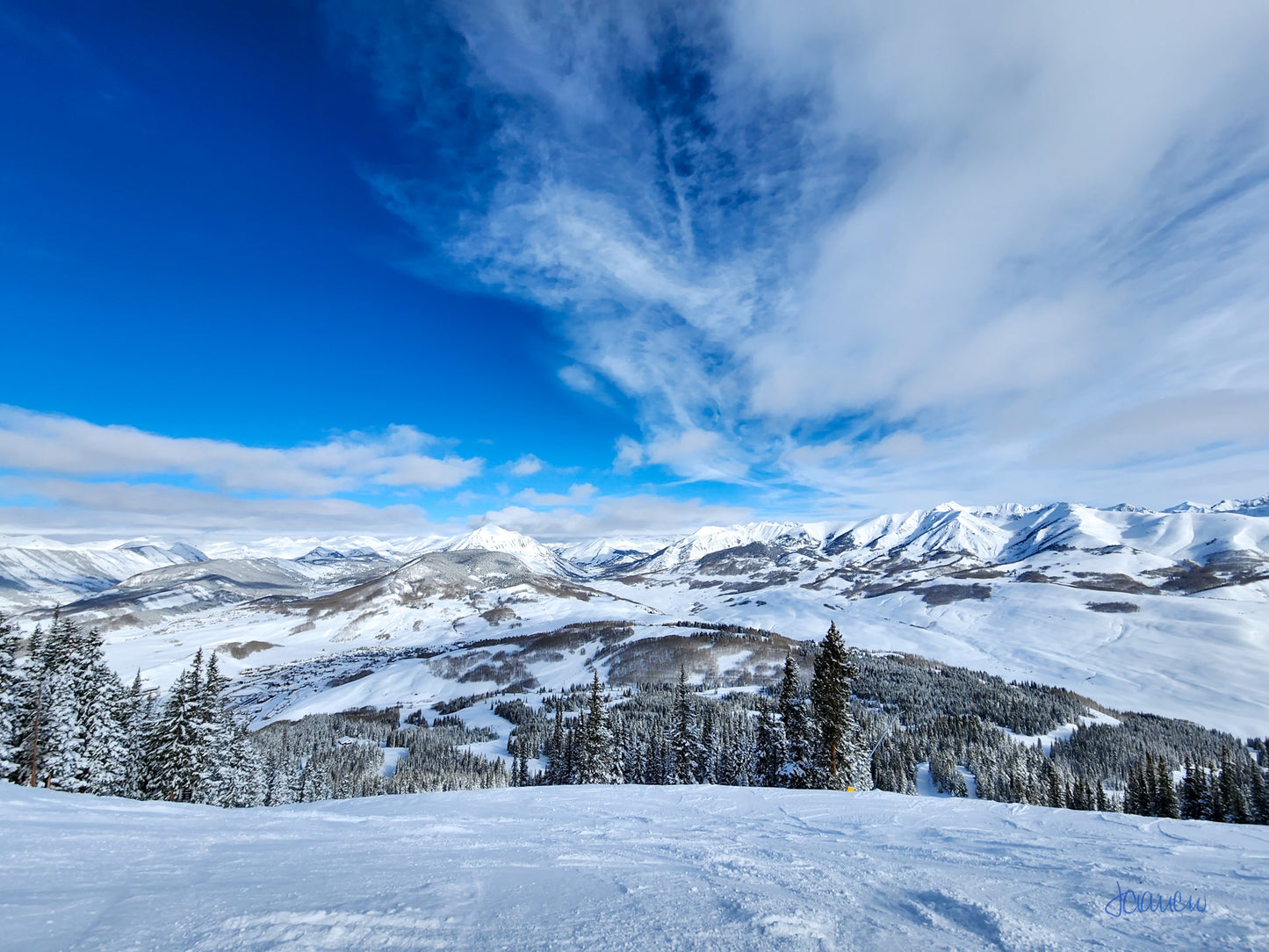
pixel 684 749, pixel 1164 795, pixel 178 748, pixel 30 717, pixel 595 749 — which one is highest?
pixel 30 717

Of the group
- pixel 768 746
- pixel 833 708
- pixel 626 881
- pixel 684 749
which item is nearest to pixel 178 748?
pixel 684 749

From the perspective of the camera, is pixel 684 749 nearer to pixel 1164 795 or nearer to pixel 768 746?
pixel 768 746

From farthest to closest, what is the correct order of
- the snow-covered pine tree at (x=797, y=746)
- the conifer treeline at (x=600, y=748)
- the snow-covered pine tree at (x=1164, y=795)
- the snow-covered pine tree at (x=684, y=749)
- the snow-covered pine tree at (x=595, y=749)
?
the snow-covered pine tree at (x=684, y=749), the snow-covered pine tree at (x=595, y=749), the snow-covered pine tree at (x=1164, y=795), the snow-covered pine tree at (x=797, y=746), the conifer treeline at (x=600, y=748)

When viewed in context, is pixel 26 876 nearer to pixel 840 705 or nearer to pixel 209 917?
pixel 209 917

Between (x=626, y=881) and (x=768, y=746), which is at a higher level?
(x=626, y=881)

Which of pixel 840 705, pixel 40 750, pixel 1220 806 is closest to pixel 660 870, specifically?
pixel 840 705

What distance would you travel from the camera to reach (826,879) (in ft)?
24.8

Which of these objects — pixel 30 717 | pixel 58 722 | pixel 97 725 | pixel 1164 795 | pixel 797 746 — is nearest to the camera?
pixel 30 717

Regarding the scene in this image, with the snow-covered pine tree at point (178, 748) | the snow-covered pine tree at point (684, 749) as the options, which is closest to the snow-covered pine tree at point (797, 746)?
the snow-covered pine tree at point (684, 749)

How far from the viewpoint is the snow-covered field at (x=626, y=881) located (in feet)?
17.2

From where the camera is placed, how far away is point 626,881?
734 centimetres
